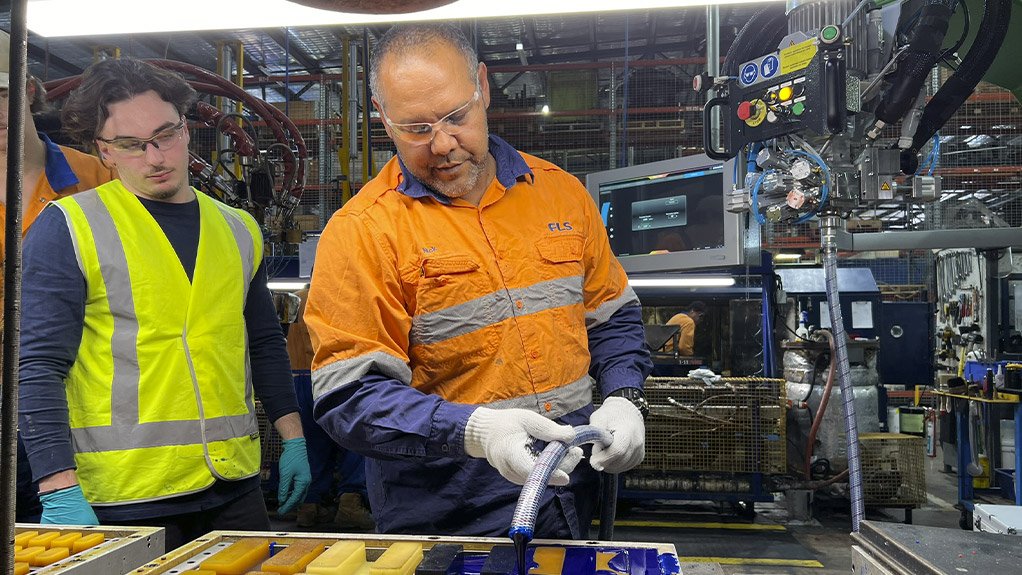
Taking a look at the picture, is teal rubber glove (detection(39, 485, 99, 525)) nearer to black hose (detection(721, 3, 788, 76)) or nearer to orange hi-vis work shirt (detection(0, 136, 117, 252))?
orange hi-vis work shirt (detection(0, 136, 117, 252))

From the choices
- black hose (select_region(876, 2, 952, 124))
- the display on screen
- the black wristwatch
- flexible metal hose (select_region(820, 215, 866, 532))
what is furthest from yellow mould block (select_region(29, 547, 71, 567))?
the display on screen

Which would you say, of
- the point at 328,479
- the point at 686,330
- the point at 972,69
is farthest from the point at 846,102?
the point at 328,479

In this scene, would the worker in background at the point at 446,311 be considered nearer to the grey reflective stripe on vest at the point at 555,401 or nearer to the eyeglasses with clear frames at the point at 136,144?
the grey reflective stripe on vest at the point at 555,401

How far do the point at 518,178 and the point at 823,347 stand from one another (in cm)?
385

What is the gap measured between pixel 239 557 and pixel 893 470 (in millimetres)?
4792

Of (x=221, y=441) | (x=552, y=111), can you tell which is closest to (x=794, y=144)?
(x=221, y=441)

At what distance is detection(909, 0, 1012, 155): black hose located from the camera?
2262 mm

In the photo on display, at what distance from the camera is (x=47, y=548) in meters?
1.32

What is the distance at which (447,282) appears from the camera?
1638 mm

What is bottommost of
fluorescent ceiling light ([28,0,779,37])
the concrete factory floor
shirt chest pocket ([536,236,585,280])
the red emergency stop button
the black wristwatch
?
the concrete factory floor

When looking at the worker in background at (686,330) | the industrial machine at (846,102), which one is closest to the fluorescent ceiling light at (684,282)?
the worker in background at (686,330)

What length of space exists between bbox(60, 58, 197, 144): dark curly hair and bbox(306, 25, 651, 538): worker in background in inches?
29.1

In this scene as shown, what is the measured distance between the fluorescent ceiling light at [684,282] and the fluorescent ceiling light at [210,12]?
4075 mm

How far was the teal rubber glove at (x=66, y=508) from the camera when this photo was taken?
Result: 1.66m
